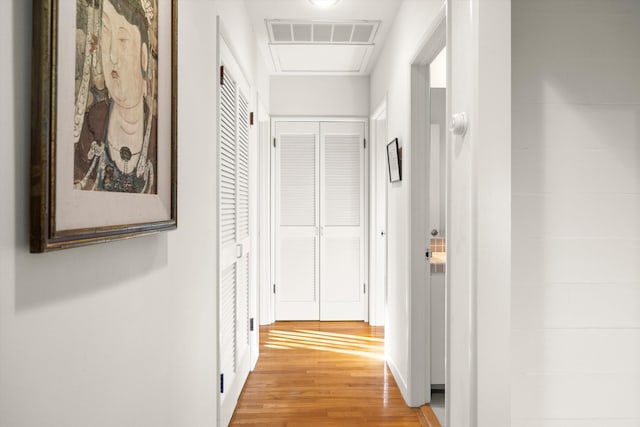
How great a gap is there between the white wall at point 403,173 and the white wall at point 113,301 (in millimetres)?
1230

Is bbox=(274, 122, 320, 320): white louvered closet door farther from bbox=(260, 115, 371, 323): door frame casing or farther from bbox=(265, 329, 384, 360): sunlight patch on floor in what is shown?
bbox=(265, 329, 384, 360): sunlight patch on floor

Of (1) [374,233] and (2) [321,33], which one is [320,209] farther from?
(2) [321,33]

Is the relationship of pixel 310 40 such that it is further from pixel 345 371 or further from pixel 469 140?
pixel 345 371

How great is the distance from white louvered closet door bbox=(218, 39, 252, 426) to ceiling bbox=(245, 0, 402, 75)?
0.61 meters

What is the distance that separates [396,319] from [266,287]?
177 centimetres

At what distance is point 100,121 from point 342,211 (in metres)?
3.72

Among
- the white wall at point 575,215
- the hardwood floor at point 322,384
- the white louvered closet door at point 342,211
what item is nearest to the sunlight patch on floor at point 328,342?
the hardwood floor at point 322,384

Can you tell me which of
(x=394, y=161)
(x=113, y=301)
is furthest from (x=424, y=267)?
(x=113, y=301)

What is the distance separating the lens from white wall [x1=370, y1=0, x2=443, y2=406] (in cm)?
253

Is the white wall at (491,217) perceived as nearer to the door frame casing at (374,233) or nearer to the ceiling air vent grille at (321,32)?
the ceiling air vent grille at (321,32)

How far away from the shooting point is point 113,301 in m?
0.97

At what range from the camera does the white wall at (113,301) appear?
0.65m

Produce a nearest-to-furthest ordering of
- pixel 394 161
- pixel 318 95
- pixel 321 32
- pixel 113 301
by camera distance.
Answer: pixel 113 301, pixel 394 161, pixel 321 32, pixel 318 95

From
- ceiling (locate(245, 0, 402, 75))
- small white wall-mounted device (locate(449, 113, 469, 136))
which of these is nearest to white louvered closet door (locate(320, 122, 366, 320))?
ceiling (locate(245, 0, 402, 75))
